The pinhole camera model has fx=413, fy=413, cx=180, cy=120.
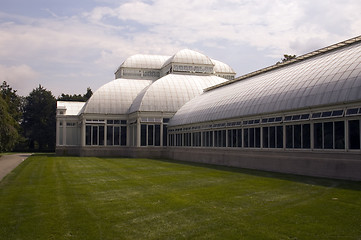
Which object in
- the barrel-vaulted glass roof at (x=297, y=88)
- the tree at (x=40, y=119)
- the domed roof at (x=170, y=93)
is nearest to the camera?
the barrel-vaulted glass roof at (x=297, y=88)

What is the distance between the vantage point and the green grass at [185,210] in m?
12.9

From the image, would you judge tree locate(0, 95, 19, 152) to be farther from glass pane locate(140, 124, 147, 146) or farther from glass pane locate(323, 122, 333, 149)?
glass pane locate(323, 122, 333, 149)

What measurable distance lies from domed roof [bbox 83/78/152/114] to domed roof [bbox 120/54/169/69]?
6.80 meters

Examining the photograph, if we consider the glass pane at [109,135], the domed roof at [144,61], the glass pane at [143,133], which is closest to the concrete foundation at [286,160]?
the glass pane at [143,133]

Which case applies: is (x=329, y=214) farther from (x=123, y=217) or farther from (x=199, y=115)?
(x=199, y=115)

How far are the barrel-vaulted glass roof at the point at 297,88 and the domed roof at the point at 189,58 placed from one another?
23422 mm

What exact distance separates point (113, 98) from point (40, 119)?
45.4 metres

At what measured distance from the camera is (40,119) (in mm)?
104438

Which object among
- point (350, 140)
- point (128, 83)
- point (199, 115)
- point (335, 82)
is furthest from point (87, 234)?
point (128, 83)

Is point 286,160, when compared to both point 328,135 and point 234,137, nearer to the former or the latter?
point 328,135

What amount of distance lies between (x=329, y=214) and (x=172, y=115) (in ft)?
152

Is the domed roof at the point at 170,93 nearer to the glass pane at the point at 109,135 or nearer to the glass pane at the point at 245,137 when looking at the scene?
the glass pane at the point at 109,135

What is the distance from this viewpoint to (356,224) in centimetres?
1323

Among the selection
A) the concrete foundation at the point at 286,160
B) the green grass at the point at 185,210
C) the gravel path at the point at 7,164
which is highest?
the concrete foundation at the point at 286,160
